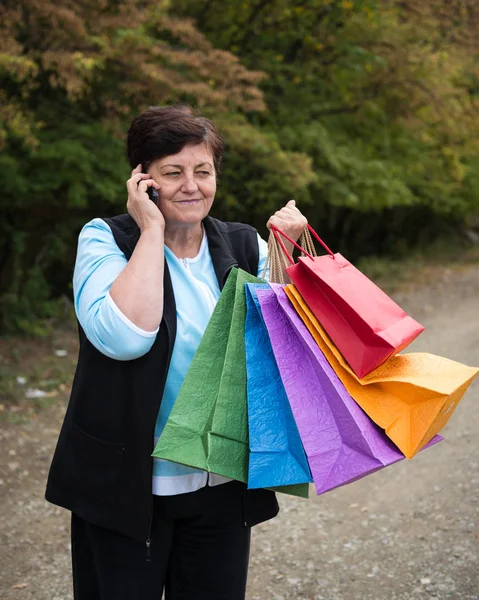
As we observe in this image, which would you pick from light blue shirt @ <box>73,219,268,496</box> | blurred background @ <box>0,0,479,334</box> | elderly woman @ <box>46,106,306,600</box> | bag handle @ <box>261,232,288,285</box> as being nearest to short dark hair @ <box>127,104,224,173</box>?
elderly woman @ <box>46,106,306,600</box>

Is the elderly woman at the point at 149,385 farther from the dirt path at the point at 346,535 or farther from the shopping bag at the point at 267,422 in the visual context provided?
the dirt path at the point at 346,535

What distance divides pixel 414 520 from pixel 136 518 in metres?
2.96

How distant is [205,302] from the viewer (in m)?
2.13

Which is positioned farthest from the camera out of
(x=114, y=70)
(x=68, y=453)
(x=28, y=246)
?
(x=28, y=246)

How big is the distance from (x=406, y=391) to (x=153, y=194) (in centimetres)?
89

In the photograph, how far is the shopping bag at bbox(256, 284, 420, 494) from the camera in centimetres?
189

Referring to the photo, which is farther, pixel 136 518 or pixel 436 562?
pixel 436 562

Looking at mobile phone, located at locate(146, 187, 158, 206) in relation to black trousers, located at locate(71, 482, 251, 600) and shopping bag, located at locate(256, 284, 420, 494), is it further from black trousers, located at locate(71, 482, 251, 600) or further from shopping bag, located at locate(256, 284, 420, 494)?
black trousers, located at locate(71, 482, 251, 600)

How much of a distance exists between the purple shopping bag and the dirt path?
212cm

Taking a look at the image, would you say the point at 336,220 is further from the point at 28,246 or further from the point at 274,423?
the point at 274,423

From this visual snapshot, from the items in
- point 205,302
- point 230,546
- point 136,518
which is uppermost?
point 205,302

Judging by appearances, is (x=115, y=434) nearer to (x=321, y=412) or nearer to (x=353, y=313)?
(x=321, y=412)

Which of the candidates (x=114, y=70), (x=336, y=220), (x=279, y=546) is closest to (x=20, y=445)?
(x=279, y=546)

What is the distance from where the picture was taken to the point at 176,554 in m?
2.25
